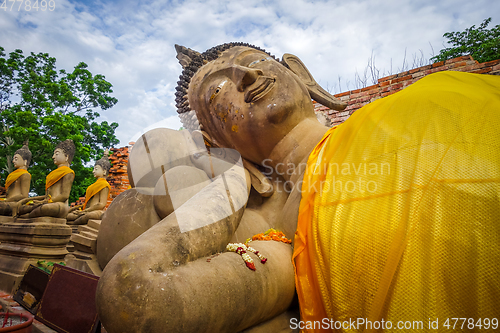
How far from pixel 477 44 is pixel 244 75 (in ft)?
36.2

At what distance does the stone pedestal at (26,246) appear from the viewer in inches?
115

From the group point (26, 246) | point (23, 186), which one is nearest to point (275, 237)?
point (26, 246)

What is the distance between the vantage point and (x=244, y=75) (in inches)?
62.6

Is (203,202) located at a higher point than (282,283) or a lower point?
higher

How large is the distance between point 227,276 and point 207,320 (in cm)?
14

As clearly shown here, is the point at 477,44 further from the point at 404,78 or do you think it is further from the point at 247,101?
the point at 247,101

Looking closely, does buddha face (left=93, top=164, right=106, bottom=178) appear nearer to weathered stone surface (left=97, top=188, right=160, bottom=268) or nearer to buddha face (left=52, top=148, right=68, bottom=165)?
buddha face (left=52, top=148, right=68, bottom=165)

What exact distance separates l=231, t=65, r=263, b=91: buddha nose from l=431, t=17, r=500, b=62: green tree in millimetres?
9303

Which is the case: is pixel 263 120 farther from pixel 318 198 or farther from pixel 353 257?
pixel 353 257

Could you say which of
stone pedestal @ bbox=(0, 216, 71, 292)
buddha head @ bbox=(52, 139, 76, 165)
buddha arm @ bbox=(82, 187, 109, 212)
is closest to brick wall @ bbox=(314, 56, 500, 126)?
stone pedestal @ bbox=(0, 216, 71, 292)

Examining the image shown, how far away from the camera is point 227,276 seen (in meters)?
0.93

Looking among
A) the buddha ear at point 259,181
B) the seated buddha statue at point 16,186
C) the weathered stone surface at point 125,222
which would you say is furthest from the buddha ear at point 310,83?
the seated buddha statue at point 16,186

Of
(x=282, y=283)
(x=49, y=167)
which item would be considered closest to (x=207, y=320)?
(x=282, y=283)

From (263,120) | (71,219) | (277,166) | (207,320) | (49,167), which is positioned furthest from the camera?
(49,167)
